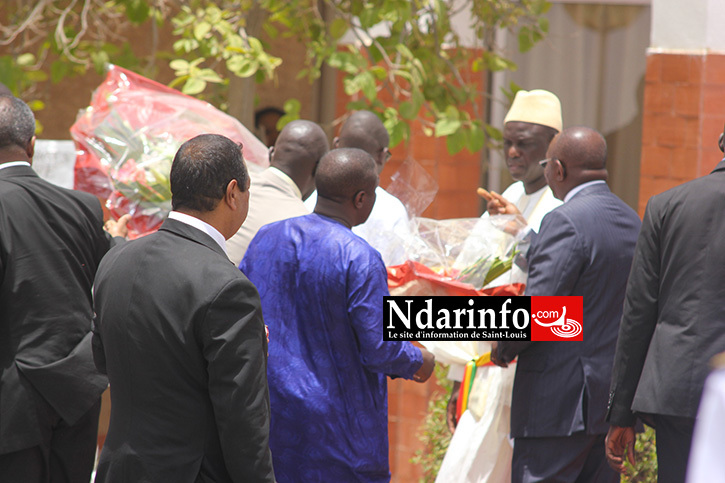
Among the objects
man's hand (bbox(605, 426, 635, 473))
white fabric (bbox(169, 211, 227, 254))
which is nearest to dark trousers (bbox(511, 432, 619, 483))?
man's hand (bbox(605, 426, 635, 473))

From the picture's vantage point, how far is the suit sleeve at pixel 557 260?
3662 millimetres

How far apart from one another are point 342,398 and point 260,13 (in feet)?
10.2

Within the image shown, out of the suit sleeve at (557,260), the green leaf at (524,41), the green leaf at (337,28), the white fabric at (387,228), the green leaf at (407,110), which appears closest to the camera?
the suit sleeve at (557,260)

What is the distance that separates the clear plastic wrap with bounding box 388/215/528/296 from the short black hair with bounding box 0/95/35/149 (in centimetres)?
159

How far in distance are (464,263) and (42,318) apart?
1.73m

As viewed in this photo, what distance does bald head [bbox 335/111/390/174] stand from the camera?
16.2ft

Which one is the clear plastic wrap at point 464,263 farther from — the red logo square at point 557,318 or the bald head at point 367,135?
the bald head at point 367,135

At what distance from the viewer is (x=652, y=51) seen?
16.5ft

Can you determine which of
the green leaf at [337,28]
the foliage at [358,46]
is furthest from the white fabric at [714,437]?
the green leaf at [337,28]

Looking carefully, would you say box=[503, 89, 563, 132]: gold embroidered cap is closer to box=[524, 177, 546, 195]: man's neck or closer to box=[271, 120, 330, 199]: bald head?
box=[524, 177, 546, 195]: man's neck

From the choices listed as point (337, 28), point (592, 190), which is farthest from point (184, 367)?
point (337, 28)

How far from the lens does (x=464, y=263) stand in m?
3.94

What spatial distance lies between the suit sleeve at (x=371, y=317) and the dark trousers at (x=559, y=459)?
2.79 feet

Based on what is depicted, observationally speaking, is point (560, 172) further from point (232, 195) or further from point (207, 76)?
point (207, 76)
